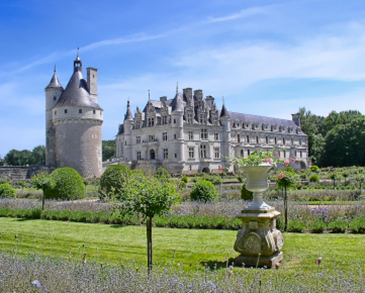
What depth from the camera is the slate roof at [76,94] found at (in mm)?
37478

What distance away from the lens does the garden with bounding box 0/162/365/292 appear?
4438 millimetres

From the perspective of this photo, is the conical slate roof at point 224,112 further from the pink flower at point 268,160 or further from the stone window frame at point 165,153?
the pink flower at point 268,160

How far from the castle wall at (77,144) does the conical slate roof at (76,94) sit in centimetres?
160

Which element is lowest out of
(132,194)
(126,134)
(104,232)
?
(104,232)

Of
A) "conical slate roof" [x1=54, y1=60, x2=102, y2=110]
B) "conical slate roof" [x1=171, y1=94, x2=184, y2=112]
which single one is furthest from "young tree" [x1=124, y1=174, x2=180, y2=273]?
"conical slate roof" [x1=171, y1=94, x2=184, y2=112]

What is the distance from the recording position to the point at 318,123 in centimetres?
7331

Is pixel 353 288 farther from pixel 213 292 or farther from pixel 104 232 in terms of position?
pixel 104 232

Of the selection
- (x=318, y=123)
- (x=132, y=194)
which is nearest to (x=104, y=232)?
(x=132, y=194)

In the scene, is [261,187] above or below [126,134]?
below

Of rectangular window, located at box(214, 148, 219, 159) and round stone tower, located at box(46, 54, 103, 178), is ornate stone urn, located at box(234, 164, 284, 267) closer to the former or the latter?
round stone tower, located at box(46, 54, 103, 178)

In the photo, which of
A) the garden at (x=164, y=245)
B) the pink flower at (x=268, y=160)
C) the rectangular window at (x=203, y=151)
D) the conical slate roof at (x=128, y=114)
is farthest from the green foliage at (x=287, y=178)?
the conical slate roof at (x=128, y=114)

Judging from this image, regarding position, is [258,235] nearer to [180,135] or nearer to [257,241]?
[257,241]

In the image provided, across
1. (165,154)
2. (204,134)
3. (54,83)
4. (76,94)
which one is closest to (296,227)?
(76,94)

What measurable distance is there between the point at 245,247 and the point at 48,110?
37049 mm
